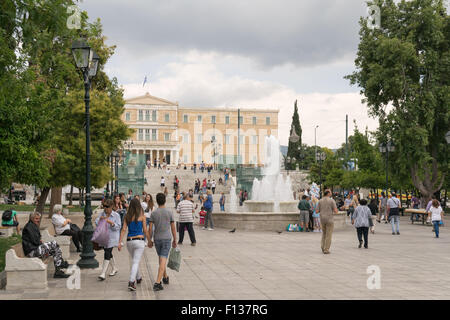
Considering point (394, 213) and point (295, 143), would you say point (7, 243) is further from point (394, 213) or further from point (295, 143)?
point (295, 143)

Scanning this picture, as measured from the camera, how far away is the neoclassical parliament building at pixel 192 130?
102250mm

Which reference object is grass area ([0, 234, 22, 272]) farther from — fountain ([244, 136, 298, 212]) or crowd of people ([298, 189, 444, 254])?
fountain ([244, 136, 298, 212])

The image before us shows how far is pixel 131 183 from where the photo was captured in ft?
156

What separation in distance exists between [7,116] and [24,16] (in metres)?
5.10

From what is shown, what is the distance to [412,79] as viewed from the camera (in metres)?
29.9

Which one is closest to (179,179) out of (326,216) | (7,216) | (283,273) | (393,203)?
(393,203)

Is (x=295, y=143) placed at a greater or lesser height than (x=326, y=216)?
greater

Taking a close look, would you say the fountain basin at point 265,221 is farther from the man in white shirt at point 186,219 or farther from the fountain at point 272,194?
the man in white shirt at point 186,219

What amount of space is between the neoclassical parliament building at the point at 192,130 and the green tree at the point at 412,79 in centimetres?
6878

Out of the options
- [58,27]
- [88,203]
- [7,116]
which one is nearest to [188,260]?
[88,203]

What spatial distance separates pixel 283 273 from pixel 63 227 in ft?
18.3

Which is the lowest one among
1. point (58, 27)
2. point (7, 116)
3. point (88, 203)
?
point (88, 203)

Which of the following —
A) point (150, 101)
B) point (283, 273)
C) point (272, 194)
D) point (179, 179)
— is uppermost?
point (150, 101)

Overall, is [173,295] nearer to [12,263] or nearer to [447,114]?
[12,263]
